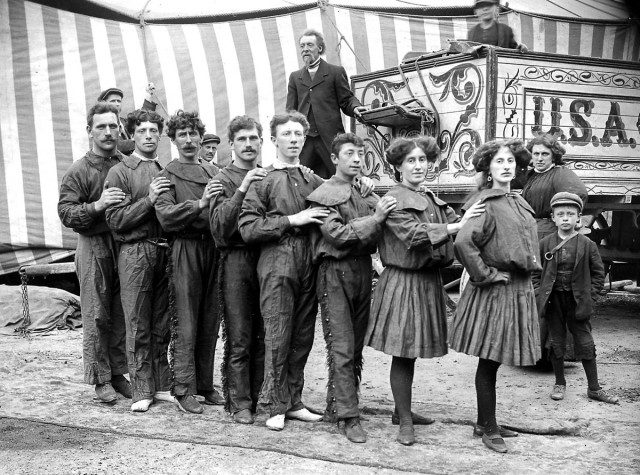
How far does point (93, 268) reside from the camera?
4.75 meters

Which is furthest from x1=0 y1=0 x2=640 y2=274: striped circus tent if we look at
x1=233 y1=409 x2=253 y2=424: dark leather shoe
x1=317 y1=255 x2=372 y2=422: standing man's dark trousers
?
x1=317 y1=255 x2=372 y2=422: standing man's dark trousers

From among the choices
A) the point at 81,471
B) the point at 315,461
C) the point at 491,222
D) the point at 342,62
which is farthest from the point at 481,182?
the point at 342,62

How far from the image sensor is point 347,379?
4.06m

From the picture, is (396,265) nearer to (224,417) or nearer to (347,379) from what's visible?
(347,379)

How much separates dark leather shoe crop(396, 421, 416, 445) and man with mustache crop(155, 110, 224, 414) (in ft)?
3.98

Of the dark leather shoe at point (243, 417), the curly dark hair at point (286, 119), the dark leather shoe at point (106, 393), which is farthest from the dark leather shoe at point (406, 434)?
the dark leather shoe at point (106, 393)

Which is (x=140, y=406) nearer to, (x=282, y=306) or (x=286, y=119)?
(x=282, y=306)

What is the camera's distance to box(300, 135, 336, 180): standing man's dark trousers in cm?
670

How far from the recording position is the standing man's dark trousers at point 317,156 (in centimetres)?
670

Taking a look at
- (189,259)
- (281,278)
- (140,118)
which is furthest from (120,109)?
(281,278)

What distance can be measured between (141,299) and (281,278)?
3.15ft

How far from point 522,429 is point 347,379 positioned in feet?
3.21

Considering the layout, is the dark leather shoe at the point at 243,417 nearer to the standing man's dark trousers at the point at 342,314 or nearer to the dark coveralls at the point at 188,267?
the dark coveralls at the point at 188,267

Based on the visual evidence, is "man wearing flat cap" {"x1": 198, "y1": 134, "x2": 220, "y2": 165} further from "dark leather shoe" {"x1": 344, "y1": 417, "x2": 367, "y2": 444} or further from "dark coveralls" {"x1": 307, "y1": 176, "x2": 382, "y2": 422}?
"dark leather shoe" {"x1": 344, "y1": 417, "x2": 367, "y2": 444}
